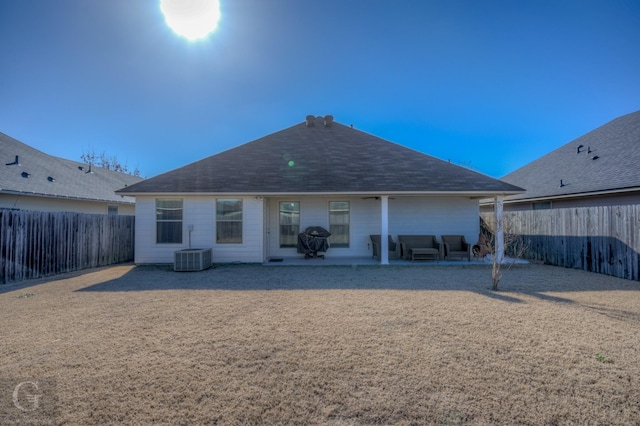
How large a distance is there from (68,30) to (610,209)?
1816 centimetres

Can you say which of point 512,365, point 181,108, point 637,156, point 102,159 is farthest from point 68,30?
point 102,159

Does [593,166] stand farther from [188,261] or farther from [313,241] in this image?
[188,261]

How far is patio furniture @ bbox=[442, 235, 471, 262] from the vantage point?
10.5m

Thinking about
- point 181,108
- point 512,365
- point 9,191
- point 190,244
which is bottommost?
point 512,365

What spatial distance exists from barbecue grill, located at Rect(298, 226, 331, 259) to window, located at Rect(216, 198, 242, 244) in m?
2.32

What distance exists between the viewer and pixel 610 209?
27.4ft

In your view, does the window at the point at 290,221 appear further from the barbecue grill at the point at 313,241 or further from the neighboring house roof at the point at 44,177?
the neighboring house roof at the point at 44,177

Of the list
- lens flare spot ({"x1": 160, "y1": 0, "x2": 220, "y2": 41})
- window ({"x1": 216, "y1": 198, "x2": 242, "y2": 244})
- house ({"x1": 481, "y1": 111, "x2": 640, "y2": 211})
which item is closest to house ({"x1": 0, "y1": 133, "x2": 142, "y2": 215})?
window ({"x1": 216, "y1": 198, "x2": 242, "y2": 244})

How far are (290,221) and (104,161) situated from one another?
34.1m

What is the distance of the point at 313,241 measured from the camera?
10992mm

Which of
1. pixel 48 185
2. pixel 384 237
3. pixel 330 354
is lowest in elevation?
pixel 330 354

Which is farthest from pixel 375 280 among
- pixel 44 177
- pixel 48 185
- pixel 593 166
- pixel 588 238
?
pixel 44 177

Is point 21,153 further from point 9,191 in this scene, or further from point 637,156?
point 637,156

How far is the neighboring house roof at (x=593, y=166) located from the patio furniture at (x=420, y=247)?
6264 millimetres
